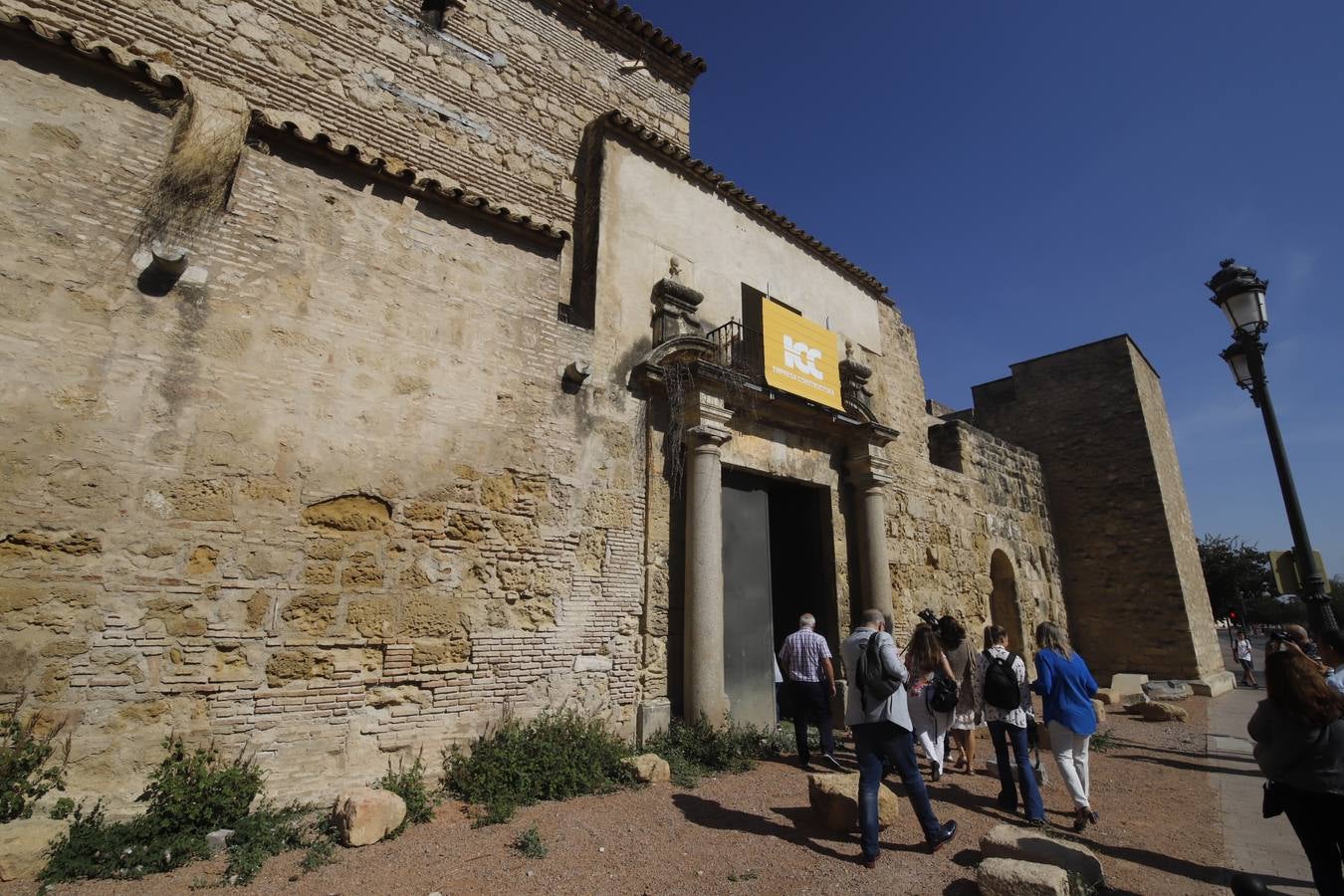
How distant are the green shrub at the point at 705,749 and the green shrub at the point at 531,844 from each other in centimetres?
175

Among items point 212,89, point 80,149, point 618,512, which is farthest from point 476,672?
point 212,89

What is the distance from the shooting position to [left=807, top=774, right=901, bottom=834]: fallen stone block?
14.7 ft

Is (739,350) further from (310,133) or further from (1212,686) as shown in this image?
(1212,686)

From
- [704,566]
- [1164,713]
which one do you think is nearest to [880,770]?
[704,566]

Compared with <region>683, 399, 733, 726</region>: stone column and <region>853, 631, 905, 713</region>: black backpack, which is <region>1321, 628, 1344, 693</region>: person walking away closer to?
<region>853, 631, 905, 713</region>: black backpack

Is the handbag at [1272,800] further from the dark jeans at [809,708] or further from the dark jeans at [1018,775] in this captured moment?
the dark jeans at [809,708]

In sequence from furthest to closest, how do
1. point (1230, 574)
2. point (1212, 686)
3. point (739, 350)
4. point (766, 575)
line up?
point (1230, 574) < point (1212, 686) < point (739, 350) < point (766, 575)

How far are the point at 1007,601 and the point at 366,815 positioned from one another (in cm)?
1259

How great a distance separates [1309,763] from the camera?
3211 millimetres

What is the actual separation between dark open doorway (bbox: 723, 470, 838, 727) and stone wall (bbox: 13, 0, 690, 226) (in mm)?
4444

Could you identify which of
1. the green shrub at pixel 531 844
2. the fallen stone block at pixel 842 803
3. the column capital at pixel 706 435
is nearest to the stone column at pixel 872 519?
the column capital at pixel 706 435

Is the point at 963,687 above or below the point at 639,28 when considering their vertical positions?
below

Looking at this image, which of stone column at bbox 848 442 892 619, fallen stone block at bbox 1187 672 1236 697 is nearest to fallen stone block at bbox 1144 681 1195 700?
fallen stone block at bbox 1187 672 1236 697

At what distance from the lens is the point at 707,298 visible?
8.79 m
